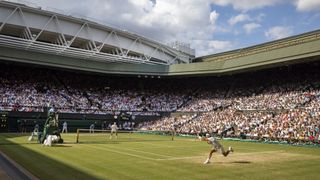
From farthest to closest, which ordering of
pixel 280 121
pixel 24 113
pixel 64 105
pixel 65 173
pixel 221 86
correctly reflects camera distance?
pixel 221 86, pixel 64 105, pixel 24 113, pixel 280 121, pixel 65 173

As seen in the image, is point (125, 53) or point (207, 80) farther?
point (207, 80)

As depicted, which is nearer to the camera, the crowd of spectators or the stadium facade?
the crowd of spectators

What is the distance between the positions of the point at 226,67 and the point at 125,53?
621 inches

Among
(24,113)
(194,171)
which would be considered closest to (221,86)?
(24,113)

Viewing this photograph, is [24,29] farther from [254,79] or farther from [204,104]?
[254,79]

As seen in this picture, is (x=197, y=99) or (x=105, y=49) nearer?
(x=105, y=49)

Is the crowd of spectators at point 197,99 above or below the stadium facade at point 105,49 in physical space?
below

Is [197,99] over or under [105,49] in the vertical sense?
under

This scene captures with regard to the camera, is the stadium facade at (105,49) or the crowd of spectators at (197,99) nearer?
the crowd of spectators at (197,99)

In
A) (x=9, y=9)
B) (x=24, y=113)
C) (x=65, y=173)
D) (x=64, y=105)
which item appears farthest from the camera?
(x=64, y=105)

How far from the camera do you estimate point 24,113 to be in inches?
1969

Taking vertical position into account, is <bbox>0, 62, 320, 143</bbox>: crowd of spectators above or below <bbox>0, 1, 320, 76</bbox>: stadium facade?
below

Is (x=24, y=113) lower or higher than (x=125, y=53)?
lower

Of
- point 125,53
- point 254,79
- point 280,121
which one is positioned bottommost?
point 280,121
